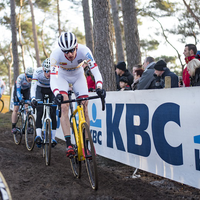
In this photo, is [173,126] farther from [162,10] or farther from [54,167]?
[162,10]

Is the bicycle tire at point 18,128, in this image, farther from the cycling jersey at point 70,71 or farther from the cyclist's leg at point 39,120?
the cycling jersey at point 70,71

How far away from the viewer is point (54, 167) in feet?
17.9

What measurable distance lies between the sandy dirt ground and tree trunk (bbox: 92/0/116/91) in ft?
9.43

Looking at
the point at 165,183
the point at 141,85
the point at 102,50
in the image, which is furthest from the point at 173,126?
the point at 102,50

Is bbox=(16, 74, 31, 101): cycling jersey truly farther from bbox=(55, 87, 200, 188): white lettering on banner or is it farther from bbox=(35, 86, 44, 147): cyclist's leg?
bbox=(55, 87, 200, 188): white lettering on banner

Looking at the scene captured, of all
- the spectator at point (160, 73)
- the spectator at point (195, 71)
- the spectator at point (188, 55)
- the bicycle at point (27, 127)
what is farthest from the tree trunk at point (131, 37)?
the spectator at point (195, 71)

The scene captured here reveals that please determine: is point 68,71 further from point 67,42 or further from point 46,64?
point 46,64

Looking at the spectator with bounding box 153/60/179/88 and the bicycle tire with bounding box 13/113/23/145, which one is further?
the bicycle tire with bounding box 13/113/23/145

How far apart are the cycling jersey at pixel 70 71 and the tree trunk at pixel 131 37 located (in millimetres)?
6254

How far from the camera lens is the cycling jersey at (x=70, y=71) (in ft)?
15.8

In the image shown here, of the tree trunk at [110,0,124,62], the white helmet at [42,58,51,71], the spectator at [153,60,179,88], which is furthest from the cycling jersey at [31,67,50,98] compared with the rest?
the tree trunk at [110,0,124,62]

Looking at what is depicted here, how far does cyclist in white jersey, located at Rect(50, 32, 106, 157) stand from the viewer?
448 centimetres

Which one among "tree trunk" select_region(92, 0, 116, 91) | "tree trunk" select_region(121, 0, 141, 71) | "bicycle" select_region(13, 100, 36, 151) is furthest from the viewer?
"tree trunk" select_region(121, 0, 141, 71)

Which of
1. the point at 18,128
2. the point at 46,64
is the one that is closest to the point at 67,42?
the point at 46,64
